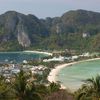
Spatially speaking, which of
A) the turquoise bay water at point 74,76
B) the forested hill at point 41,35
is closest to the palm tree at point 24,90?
the turquoise bay water at point 74,76

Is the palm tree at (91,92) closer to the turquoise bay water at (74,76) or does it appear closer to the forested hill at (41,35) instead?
the turquoise bay water at (74,76)

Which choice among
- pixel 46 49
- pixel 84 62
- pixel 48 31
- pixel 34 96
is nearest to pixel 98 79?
pixel 34 96

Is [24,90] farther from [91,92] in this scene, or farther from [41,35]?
[41,35]

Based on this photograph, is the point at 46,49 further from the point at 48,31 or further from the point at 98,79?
the point at 98,79

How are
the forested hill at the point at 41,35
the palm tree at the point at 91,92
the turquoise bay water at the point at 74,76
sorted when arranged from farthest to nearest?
the forested hill at the point at 41,35 → the turquoise bay water at the point at 74,76 → the palm tree at the point at 91,92

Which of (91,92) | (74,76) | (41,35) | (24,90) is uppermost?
(24,90)

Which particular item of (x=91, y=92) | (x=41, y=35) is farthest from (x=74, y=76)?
(x=41, y=35)

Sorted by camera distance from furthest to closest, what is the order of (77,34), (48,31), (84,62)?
(48,31) → (77,34) → (84,62)

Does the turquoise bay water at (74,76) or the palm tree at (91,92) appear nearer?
the palm tree at (91,92)

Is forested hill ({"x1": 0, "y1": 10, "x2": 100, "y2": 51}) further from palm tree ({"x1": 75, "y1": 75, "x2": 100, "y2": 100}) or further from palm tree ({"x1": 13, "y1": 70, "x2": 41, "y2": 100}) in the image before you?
palm tree ({"x1": 13, "y1": 70, "x2": 41, "y2": 100})

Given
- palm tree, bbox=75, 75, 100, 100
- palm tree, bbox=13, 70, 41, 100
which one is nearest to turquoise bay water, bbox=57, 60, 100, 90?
palm tree, bbox=75, 75, 100, 100

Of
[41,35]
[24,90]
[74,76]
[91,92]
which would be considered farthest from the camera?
[41,35]
